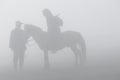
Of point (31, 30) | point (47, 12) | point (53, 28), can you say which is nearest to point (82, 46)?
point (53, 28)

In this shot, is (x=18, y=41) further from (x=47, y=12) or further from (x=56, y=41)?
(x=47, y=12)

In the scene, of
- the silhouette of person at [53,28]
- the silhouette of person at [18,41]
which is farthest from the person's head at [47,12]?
the silhouette of person at [18,41]

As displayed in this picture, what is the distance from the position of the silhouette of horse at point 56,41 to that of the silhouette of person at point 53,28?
0.05 m

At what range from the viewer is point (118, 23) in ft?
191

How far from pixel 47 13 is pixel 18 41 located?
1.84 m

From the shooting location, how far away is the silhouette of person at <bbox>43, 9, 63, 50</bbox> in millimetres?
14598

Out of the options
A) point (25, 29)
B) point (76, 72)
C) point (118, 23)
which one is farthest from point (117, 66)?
point (118, 23)

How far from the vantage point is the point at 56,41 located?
14.7 m

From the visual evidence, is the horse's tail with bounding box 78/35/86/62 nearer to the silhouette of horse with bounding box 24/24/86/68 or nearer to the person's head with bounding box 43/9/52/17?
the silhouette of horse with bounding box 24/24/86/68

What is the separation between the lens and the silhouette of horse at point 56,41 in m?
Result: 14.5

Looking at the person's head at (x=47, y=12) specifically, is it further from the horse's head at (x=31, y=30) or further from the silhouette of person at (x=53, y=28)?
the horse's head at (x=31, y=30)

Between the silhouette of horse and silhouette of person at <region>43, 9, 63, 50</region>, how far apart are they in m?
0.05

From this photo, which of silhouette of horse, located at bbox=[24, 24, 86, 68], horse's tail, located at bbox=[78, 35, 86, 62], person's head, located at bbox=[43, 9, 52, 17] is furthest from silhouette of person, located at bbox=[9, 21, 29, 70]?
horse's tail, located at bbox=[78, 35, 86, 62]

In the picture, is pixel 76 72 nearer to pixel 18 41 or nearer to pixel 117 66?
pixel 117 66
